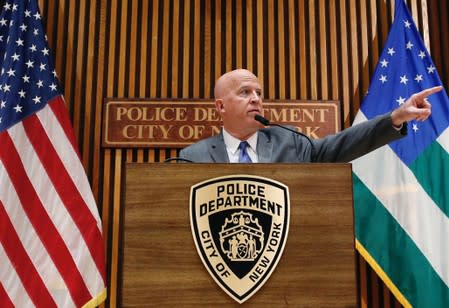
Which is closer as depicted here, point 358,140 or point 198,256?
point 198,256

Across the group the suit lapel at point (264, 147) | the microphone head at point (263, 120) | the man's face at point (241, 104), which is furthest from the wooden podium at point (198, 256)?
the man's face at point (241, 104)

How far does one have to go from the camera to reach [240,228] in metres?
1.84

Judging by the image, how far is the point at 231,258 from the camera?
71.5 inches

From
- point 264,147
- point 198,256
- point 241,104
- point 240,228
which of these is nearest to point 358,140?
point 264,147

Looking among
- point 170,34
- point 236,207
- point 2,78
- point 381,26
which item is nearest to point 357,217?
point 381,26

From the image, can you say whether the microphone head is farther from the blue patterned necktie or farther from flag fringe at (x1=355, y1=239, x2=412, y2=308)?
flag fringe at (x1=355, y1=239, x2=412, y2=308)

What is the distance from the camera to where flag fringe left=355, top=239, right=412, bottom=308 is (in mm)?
3822

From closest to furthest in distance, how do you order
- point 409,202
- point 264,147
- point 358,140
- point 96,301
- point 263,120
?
point 263,120 → point 358,140 → point 264,147 → point 96,301 → point 409,202

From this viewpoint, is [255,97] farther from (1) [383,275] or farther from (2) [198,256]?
(1) [383,275]

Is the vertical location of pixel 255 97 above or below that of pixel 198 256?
above

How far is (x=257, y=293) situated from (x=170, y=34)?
3.02 meters

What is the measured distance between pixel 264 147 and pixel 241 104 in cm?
22

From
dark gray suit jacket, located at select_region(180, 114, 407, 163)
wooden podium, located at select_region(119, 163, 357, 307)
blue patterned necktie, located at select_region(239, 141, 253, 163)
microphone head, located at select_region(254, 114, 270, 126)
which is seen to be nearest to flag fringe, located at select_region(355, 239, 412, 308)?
dark gray suit jacket, located at select_region(180, 114, 407, 163)

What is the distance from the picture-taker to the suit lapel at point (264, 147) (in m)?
2.50
